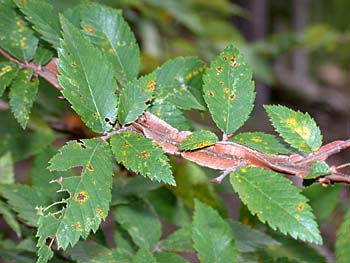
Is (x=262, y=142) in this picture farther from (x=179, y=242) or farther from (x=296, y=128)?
(x=179, y=242)

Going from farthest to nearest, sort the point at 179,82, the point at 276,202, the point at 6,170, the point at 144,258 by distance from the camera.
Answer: the point at 6,170 → the point at 179,82 → the point at 144,258 → the point at 276,202

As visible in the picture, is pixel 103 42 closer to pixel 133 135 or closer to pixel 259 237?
pixel 133 135

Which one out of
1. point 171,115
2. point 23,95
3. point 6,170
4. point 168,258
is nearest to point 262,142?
point 171,115

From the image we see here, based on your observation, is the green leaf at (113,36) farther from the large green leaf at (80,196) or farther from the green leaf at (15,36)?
the large green leaf at (80,196)

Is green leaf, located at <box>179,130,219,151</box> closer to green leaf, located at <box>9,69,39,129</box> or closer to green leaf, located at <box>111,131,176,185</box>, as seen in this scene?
green leaf, located at <box>111,131,176,185</box>

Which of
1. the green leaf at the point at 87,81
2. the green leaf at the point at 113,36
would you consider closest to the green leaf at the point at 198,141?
the green leaf at the point at 87,81

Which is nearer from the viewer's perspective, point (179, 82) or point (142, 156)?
point (142, 156)
